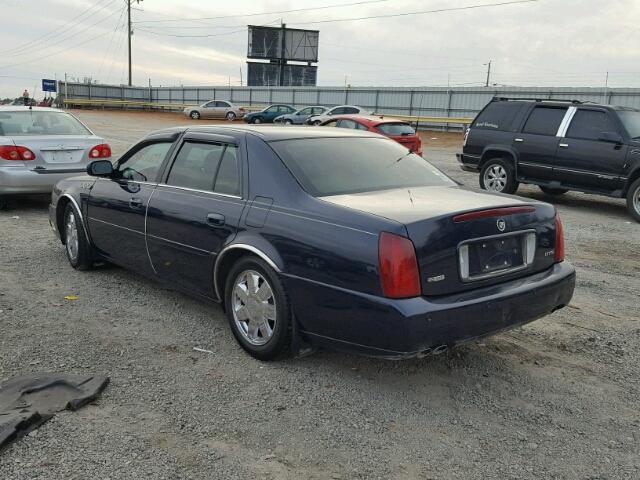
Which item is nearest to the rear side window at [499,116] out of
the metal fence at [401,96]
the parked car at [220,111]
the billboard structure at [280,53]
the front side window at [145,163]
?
the front side window at [145,163]

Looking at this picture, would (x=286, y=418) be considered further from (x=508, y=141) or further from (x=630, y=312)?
(x=508, y=141)

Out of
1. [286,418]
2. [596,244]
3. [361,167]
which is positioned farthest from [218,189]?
[596,244]

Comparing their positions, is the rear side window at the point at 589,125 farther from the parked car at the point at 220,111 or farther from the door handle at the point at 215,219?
the parked car at the point at 220,111

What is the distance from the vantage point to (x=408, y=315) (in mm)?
3232

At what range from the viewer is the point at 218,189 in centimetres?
443

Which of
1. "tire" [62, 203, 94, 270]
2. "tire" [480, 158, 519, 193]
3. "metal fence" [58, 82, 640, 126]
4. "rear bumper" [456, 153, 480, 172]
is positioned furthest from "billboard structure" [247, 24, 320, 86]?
"tire" [62, 203, 94, 270]

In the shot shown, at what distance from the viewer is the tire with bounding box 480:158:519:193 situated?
11438 mm

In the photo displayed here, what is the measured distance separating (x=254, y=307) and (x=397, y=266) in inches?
46.3

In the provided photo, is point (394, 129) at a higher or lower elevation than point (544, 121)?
lower

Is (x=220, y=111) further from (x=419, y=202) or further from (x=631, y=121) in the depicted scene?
(x=419, y=202)

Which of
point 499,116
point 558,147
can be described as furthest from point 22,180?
point 558,147

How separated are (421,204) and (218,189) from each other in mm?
1530

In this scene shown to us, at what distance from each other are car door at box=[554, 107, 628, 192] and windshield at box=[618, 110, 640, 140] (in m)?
0.15

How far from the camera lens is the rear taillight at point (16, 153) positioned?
8734 millimetres
